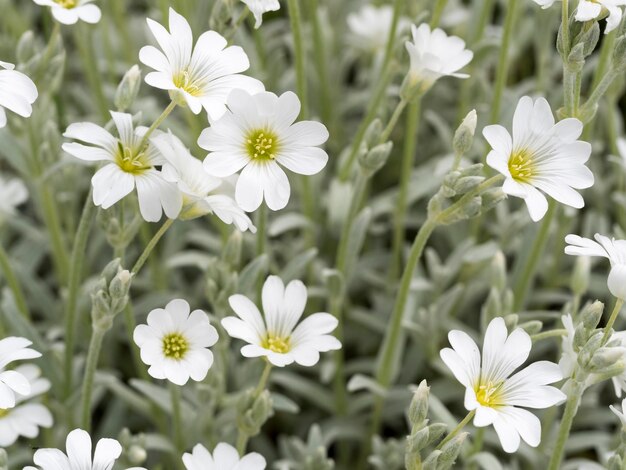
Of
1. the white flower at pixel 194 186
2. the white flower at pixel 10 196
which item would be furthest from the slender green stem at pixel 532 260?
the white flower at pixel 10 196

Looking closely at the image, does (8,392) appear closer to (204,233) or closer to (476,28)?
(204,233)

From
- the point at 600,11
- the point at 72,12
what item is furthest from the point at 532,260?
the point at 72,12

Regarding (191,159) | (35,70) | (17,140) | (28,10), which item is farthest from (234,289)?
(28,10)

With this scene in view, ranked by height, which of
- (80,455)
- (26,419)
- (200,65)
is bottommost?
(80,455)

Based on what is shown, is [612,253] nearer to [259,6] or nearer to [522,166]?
[522,166]

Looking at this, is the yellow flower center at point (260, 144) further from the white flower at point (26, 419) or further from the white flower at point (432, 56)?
the white flower at point (26, 419)
